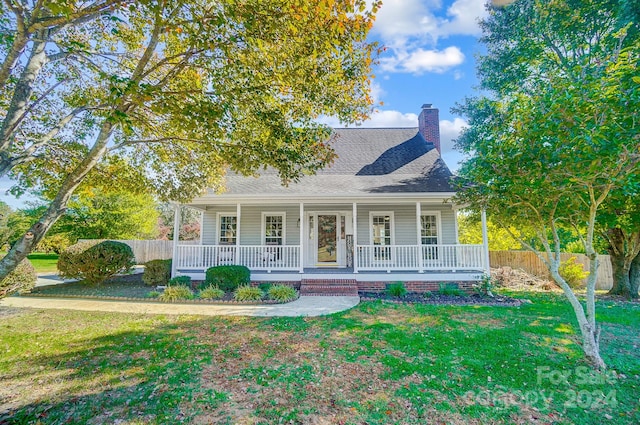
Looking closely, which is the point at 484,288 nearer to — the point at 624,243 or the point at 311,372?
the point at 624,243

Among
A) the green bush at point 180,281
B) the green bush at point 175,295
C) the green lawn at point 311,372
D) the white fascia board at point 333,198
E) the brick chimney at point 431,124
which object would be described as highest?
the brick chimney at point 431,124

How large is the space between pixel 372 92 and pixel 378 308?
203 inches

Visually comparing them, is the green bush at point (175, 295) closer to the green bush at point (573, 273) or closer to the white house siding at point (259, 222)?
the white house siding at point (259, 222)

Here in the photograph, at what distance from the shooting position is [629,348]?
15.9 ft

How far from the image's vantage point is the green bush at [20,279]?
7061 mm

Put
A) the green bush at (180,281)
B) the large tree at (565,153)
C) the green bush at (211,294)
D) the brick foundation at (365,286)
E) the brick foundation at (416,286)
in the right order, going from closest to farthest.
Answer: the large tree at (565,153) < the green bush at (211,294) < the green bush at (180,281) < the brick foundation at (365,286) < the brick foundation at (416,286)

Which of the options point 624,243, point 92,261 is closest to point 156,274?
point 92,261

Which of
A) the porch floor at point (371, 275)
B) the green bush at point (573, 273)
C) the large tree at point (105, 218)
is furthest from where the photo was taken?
the large tree at point (105, 218)

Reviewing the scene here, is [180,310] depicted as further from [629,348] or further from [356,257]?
[629,348]

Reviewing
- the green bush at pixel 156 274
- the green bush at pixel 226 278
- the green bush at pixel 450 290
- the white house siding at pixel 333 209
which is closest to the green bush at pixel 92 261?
the green bush at pixel 156 274

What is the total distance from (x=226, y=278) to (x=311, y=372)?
5.94 meters

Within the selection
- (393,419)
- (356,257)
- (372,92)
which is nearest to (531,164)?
(372,92)

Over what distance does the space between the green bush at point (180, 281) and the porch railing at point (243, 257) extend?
0.73 meters

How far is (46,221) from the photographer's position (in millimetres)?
3629
